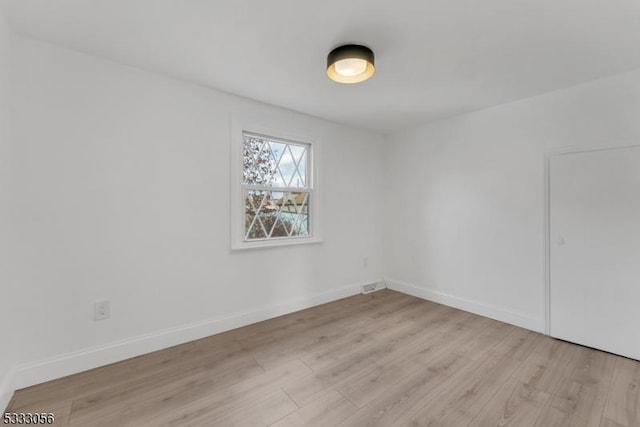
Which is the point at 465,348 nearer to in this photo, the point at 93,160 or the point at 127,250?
the point at 127,250

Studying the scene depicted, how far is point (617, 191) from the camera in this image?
2.31 meters

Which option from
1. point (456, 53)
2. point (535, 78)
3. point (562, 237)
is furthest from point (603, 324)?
point (456, 53)

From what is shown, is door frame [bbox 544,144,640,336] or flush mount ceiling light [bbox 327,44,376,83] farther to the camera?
door frame [bbox 544,144,640,336]

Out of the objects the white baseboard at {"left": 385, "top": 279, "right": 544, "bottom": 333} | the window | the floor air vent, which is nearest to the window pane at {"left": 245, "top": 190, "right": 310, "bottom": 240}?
the window

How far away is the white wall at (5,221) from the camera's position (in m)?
1.65

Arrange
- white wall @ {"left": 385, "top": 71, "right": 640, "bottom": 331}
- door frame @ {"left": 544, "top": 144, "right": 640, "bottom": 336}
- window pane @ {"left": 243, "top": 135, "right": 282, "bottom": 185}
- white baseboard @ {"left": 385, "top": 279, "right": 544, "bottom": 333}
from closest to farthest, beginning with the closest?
white wall @ {"left": 385, "top": 71, "right": 640, "bottom": 331} < door frame @ {"left": 544, "top": 144, "right": 640, "bottom": 336} < white baseboard @ {"left": 385, "top": 279, "right": 544, "bottom": 333} < window pane @ {"left": 243, "top": 135, "right": 282, "bottom": 185}

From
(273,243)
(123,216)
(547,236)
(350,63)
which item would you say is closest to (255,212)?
(273,243)

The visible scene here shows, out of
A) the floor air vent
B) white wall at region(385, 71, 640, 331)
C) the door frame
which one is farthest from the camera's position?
the floor air vent

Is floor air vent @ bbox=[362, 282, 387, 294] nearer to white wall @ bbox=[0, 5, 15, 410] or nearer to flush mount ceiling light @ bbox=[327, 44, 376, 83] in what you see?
flush mount ceiling light @ bbox=[327, 44, 376, 83]

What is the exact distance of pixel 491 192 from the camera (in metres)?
3.07

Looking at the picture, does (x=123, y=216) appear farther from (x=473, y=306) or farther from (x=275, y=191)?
(x=473, y=306)

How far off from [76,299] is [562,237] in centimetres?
411

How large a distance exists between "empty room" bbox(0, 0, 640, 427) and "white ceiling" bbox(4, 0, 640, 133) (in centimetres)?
2

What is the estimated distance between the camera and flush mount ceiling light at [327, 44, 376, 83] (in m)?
1.90
